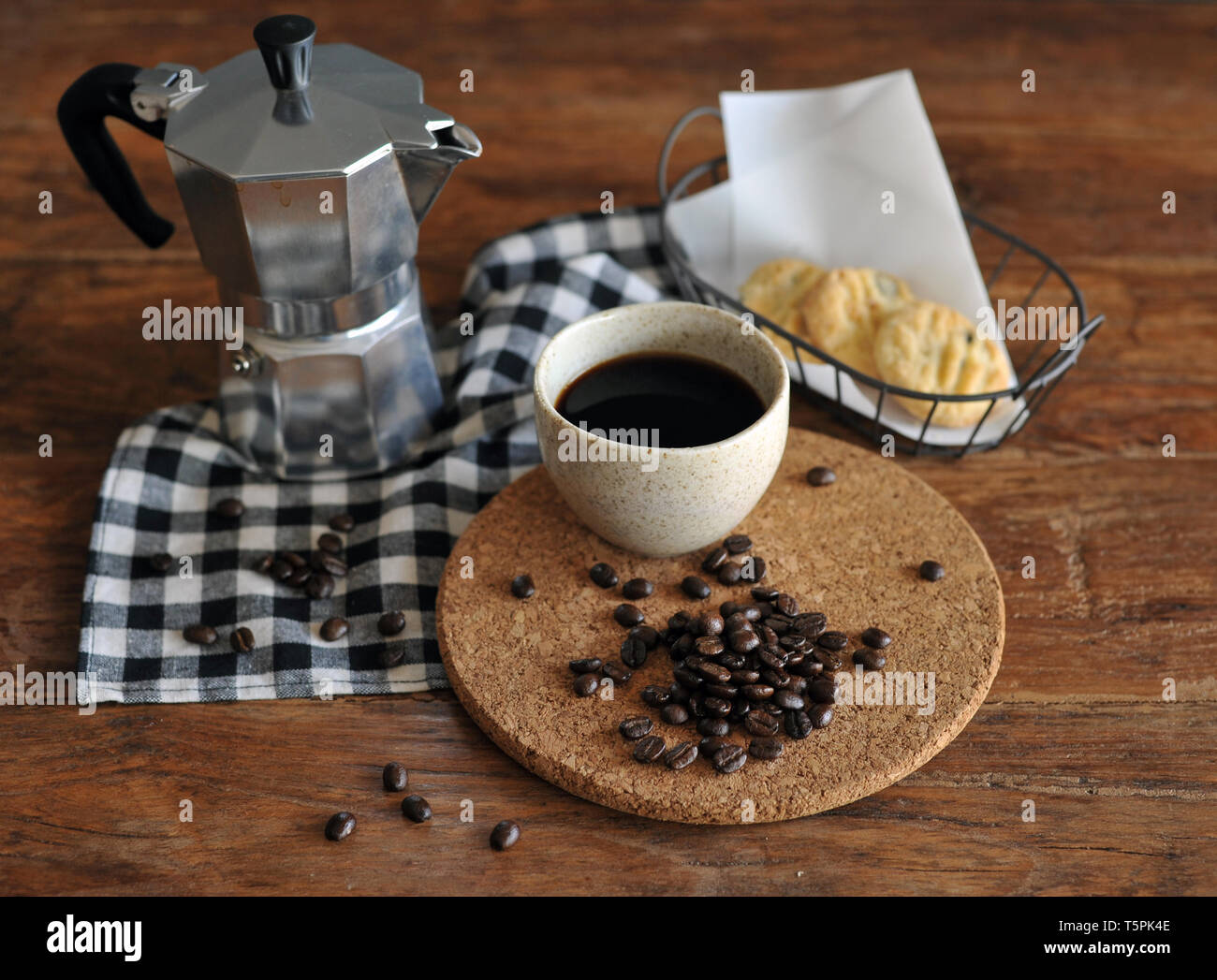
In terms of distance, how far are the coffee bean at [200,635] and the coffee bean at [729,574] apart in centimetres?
43

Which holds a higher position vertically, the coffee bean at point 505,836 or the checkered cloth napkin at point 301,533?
the checkered cloth napkin at point 301,533

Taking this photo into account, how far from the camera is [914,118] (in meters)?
1.28

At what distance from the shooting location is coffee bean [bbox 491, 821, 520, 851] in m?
0.82

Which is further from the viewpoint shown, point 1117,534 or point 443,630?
point 1117,534

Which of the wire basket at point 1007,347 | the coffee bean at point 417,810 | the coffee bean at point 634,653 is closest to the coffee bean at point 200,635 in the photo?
the coffee bean at point 417,810

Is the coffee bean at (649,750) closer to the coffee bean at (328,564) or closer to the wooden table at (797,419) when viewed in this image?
the wooden table at (797,419)

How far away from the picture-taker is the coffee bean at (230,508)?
105 cm

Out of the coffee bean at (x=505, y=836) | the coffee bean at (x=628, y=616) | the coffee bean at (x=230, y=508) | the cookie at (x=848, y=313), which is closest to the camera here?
the coffee bean at (x=505, y=836)

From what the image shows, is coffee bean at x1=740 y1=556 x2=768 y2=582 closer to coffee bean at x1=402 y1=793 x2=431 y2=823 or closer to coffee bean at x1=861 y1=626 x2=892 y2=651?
coffee bean at x1=861 y1=626 x2=892 y2=651

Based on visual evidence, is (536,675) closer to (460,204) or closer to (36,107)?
(460,204)

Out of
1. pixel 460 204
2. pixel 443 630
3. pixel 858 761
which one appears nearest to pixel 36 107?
pixel 460 204

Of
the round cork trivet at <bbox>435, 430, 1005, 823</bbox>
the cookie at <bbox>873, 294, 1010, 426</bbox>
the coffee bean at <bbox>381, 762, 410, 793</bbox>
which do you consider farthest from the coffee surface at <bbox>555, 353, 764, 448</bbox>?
the coffee bean at <bbox>381, 762, 410, 793</bbox>
